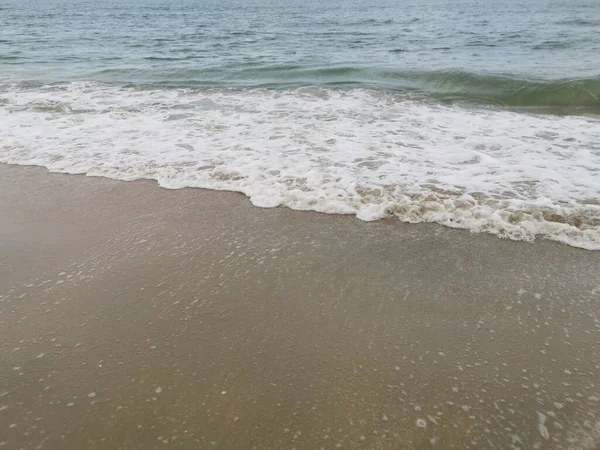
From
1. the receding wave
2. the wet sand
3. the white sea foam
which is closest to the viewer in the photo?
the wet sand

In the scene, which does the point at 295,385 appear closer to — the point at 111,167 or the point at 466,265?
the point at 466,265

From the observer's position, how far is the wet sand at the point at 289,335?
2180 millimetres

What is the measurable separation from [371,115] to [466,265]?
505 centimetres

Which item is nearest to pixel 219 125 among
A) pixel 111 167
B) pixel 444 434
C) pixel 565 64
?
pixel 111 167

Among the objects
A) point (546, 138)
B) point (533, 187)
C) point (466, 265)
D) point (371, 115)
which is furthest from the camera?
point (371, 115)

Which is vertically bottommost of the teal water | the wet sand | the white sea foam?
the teal water

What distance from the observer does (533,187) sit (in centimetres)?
471

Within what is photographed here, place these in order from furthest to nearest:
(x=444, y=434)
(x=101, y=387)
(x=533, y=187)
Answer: (x=533, y=187), (x=101, y=387), (x=444, y=434)

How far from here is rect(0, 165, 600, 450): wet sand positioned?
2.18 meters

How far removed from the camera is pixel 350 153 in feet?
19.3

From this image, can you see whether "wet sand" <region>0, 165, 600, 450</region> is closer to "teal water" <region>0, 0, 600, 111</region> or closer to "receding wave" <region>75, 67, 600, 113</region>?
"receding wave" <region>75, 67, 600, 113</region>

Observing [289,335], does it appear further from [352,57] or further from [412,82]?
[352,57]

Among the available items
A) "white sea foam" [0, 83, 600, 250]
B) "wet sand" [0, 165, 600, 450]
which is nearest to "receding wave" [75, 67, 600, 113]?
"white sea foam" [0, 83, 600, 250]

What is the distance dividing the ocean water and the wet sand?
0.64 metres
